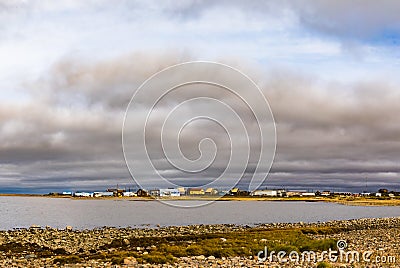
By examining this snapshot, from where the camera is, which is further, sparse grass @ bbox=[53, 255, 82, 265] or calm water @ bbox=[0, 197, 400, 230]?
calm water @ bbox=[0, 197, 400, 230]

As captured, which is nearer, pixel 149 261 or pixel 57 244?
pixel 149 261

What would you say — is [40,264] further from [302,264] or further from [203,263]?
[302,264]

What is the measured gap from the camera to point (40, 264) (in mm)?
31719

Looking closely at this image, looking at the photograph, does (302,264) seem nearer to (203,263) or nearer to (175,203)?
(203,263)

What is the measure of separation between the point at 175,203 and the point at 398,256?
6423 inches

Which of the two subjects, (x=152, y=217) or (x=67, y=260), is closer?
(x=67, y=260)

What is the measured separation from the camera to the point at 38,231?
62719mm

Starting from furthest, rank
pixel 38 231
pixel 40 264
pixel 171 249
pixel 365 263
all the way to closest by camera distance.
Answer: pixel 38 231, pixel 171 249, pixel 40 264, pixel 365 263

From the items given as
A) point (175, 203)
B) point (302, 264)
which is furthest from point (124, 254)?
point (175, 203)

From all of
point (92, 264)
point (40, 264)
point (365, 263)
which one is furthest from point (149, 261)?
point (365, 263)

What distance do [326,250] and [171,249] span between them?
418 inches

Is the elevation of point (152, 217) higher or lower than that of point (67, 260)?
lower

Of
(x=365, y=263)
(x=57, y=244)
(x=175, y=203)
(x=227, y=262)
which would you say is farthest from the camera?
(x=175, y=203)

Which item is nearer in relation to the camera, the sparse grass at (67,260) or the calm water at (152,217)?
the sparse grass at (67,260)
